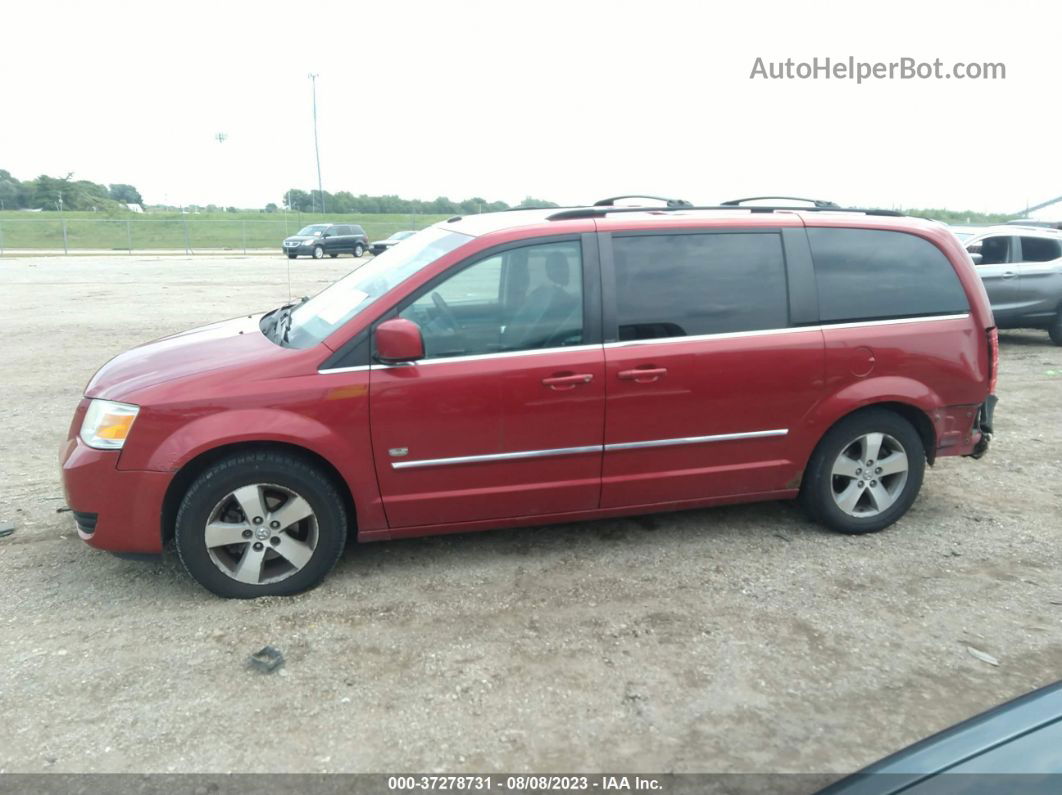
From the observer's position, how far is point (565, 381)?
4031 mm

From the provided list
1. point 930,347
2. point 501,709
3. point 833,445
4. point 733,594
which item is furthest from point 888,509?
point 501,709

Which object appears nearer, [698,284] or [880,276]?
[698,284]

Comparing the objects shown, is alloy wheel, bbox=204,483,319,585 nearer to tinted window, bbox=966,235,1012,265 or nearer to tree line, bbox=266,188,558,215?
tinted window, bbox=966,235,1012,265

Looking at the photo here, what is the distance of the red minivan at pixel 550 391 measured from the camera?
3797 millimetres

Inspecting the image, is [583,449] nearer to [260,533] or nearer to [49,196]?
[260,533]

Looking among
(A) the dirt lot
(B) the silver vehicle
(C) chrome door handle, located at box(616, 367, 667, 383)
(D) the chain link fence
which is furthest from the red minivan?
(D) the chain link fence

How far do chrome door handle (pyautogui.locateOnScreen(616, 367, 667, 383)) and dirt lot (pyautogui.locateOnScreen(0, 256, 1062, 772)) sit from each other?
39.1 inches

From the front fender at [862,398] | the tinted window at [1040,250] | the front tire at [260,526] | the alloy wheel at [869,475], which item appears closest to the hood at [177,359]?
the front tire at [260,526]

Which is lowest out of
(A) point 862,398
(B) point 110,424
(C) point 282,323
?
(A) point 862,398

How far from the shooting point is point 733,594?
402 centimetres

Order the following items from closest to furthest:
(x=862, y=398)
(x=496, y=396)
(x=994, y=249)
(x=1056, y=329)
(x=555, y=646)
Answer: (x=555, y=646) < (x=496, y=396) < (x=862, y=398) < (x=994, y=249) < (x=1056, y=329)

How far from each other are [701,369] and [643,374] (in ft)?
1.07

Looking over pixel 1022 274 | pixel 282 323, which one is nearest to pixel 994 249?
pixel 1022 274

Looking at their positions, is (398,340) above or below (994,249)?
below
